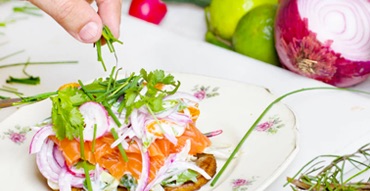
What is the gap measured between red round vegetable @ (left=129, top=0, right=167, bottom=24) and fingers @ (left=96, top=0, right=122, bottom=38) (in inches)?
35.5

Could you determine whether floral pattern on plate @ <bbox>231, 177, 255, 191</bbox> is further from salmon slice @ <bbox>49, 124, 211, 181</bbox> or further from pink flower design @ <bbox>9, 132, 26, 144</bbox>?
pink flower design @ <bbox>9, 132, 26, 144</bbox>

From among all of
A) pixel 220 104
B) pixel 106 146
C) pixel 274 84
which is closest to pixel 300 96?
pixel 274 84

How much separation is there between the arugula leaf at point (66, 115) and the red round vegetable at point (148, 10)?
3.46 feet

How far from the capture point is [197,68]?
2.16 meters

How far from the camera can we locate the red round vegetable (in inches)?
98.8

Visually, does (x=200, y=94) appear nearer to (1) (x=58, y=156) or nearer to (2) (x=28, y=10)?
(1) (x=58, y=156)

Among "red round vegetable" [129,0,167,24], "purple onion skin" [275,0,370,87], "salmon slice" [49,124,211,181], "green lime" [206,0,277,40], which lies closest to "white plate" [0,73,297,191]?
"salmon slice" [49,124,211,181]

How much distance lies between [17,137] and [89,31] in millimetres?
371

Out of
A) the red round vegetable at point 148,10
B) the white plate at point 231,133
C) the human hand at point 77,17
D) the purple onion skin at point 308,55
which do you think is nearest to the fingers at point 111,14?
the human hand at point 77,17

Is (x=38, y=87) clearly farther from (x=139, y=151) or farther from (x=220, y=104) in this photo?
(x=139, y=151)

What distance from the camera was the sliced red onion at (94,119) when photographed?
4.82 feet

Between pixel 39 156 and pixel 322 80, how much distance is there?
84 centimetres

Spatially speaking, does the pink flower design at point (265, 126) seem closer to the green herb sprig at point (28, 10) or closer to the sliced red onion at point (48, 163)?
the sliced red onion at point (48, 163)

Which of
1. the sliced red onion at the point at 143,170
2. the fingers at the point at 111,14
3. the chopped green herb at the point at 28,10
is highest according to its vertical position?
the fingers at the point at 111,14
